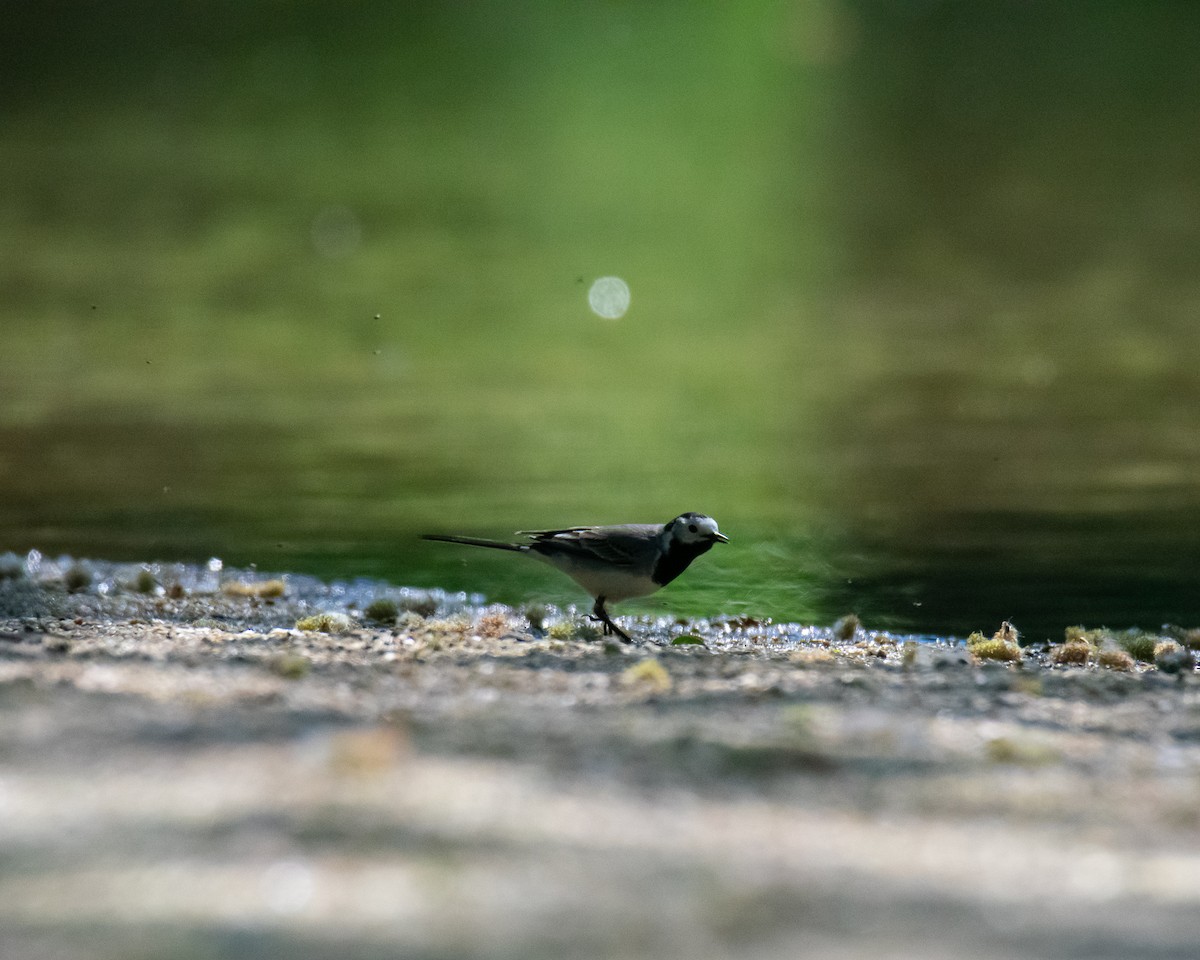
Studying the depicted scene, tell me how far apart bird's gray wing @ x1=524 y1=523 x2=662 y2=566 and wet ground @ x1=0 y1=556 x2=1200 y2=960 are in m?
1.45

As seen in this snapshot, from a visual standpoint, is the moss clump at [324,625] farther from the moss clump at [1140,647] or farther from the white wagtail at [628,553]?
the moss clump at [1140,647]

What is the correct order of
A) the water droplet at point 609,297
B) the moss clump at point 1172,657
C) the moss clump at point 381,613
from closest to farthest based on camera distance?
the moss clump at point 1172,657 → the moss clump at point 381,613 → the water droplet at point 609,297

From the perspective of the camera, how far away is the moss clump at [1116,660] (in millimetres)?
6949

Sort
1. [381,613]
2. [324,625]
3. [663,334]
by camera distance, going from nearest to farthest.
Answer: [324,625] < [381,613] < [663,334]

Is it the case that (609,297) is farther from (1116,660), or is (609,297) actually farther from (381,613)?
(1116,660)

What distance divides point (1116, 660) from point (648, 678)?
2.56m

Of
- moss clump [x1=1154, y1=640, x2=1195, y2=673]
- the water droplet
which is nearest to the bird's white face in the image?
moss clump [x1=1154, y1=640, x2=1195, y2=673]

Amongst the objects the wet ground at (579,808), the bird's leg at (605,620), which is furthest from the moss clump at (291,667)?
the bird's leg at (605,620)

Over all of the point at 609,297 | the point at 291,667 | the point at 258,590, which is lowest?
the point at 291,667

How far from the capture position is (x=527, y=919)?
3.12 m

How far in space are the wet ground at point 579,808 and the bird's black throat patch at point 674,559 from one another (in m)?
1.50

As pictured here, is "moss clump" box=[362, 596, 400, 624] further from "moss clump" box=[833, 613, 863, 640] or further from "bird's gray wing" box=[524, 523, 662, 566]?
"moss clump" box=[833, 613, 863, 640]

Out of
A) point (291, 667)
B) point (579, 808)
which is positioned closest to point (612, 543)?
point (291, 667)

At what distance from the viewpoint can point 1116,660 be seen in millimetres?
7020
